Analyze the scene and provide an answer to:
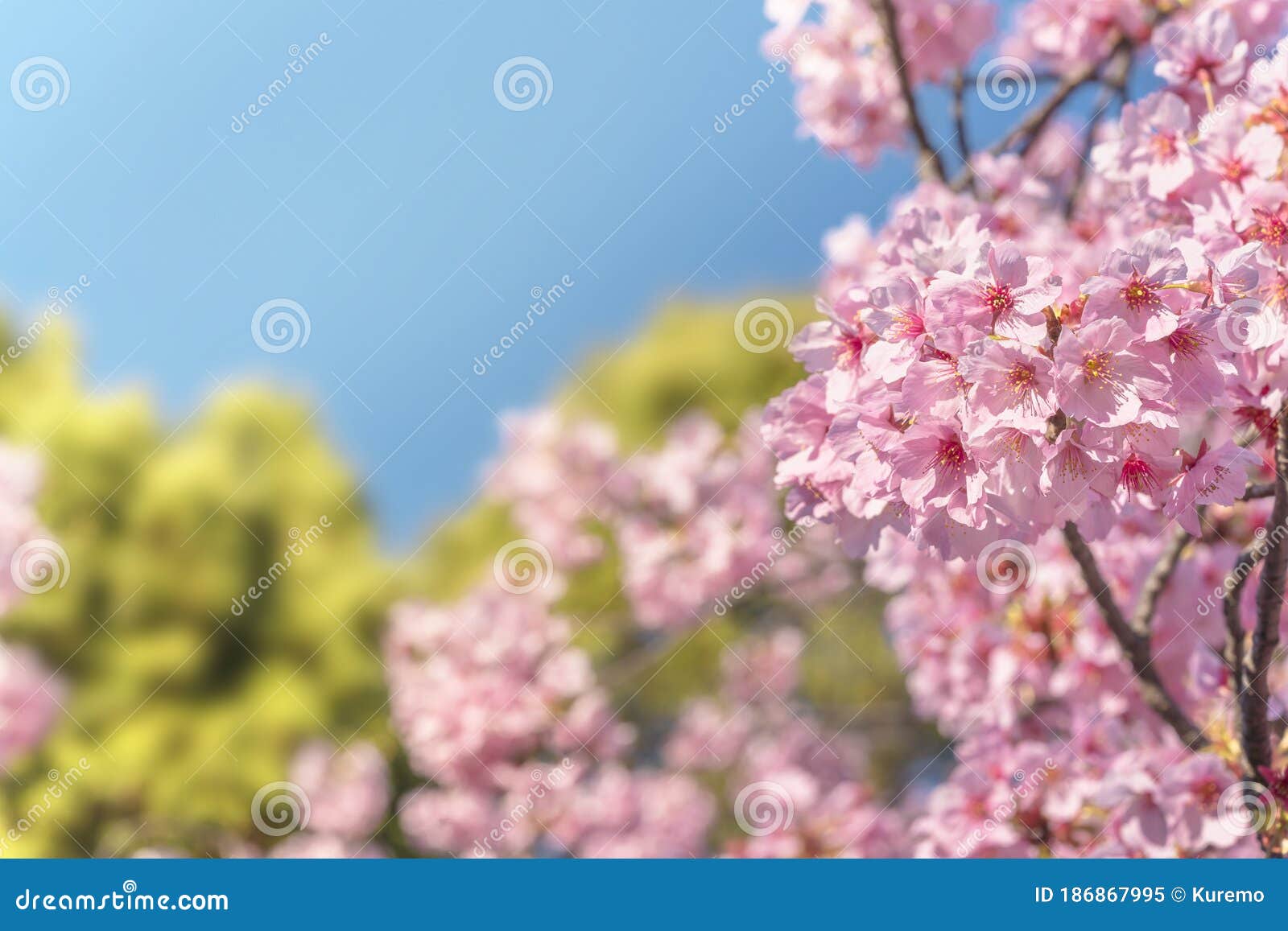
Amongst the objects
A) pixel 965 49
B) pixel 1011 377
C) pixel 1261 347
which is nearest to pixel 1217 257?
pixel 1261 347

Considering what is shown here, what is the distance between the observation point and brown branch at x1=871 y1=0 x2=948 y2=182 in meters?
1.61

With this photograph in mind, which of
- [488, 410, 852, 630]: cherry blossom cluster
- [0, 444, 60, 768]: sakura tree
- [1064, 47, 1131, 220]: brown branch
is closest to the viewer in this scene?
[1064, 47, 1131, 220]: brown branch

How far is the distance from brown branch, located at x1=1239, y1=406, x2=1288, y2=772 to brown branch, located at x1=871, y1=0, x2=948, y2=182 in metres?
0.80

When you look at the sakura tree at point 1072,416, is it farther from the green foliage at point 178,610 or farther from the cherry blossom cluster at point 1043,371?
the green foliage at point 178,610

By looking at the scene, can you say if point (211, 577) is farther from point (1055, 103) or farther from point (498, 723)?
point (1055, 103)

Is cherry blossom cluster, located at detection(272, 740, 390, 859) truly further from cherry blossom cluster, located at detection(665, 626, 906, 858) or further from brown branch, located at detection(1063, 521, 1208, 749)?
brown branch, located at detection(1063, 521, 1208, 749)

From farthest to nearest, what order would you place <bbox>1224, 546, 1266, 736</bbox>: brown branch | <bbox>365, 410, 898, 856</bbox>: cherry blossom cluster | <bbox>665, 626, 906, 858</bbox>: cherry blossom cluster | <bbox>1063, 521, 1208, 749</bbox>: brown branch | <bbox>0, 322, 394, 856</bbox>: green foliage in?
<bbox>0, 322, 394, 856</bbox>: green foliage
<bbox>665, 626, 906, 858</bbox>: cherry blossom cluster
<bbox>365, 410, 898, 856</bbox>: cherry blossom cluster
<bbox>1063, 521, 1208, 749</bbox>: brown branch
<bbox>1224, 546, 1266, 736</bbox>: brown branch

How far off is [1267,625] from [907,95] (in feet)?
3.45

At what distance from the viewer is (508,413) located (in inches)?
140

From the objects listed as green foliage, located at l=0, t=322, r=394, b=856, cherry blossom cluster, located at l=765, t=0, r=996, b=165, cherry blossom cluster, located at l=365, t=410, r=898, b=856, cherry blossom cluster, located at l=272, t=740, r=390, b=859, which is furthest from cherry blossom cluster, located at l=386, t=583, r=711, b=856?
green foliage, located at l=0, t=322, r=394, b=856

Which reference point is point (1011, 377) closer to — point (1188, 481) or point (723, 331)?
point (1188, 481)

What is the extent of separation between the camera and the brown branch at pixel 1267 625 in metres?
1.04

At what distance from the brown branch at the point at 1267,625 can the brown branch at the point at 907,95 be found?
804mm

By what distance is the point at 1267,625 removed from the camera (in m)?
1.12
